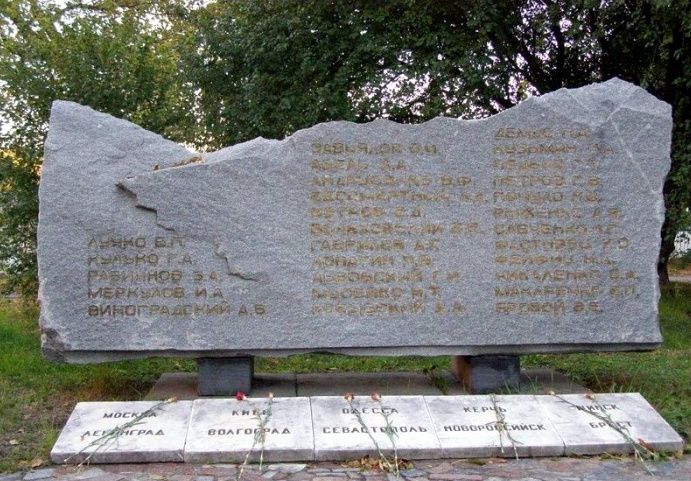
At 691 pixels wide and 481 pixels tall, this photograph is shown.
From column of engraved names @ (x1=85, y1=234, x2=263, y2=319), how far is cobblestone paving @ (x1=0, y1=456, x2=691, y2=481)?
1192 millimetres

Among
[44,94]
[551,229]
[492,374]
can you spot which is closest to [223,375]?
[492,374]

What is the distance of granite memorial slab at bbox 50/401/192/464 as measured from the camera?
13.7ft

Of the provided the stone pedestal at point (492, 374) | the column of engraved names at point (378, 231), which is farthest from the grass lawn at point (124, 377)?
the column of engraved names at point (378, 231)

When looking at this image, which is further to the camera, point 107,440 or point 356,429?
point 356,429

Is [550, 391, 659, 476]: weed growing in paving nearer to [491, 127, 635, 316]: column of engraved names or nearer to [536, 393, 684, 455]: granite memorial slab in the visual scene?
[536, 393, 684, 455]: granite memorial slab

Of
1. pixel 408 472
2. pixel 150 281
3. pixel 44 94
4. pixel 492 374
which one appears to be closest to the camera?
pixel 408 472

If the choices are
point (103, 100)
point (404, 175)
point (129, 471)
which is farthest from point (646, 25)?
point (129, 471)

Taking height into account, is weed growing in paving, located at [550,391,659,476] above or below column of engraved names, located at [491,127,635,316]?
below

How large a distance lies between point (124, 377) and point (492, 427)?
9.89 feet

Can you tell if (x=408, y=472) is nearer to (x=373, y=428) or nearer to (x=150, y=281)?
(x=373, y=428)

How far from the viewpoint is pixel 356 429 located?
14.5ft

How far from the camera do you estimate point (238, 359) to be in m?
5.33

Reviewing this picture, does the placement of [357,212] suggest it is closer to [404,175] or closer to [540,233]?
[404,175]

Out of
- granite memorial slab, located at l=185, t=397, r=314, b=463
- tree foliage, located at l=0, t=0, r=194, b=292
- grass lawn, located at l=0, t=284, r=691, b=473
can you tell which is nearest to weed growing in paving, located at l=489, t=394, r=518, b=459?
granite memorial slab, located at l=185, t=397, r=314, b=463
